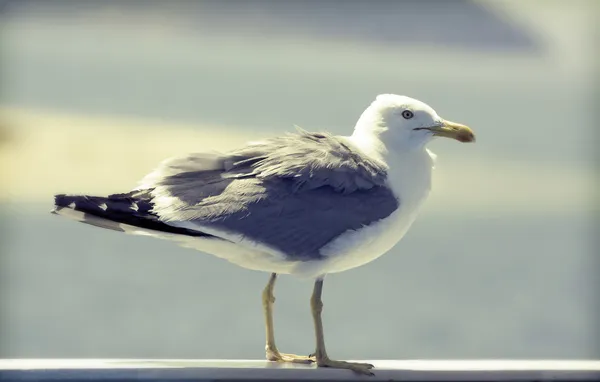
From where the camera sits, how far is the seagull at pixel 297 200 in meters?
1.69

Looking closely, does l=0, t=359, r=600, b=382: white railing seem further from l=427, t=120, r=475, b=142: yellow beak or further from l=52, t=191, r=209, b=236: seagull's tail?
l=427, t=120, r=475, b=142: yellow beak

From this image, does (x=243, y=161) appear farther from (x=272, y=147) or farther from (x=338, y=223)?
(x=338, y=223)

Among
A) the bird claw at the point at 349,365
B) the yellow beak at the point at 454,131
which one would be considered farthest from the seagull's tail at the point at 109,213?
the yellow beak at the point at 454,131

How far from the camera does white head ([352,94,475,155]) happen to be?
1851 millimetres

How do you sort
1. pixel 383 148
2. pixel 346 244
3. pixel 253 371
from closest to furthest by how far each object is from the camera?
pixel 253 371, pixel 346 244, pixel 383 148

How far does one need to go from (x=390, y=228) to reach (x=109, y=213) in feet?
1.77

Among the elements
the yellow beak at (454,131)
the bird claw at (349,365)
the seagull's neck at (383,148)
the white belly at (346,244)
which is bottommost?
the bird claw at (349,365)

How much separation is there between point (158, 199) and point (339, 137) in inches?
16.1

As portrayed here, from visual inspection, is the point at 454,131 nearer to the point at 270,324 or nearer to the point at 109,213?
the point at 270,324

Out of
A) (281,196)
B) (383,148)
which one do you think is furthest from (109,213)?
(383,148)

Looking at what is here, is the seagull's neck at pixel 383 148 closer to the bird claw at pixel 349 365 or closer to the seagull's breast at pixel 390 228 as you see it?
the seagull's breast at pixel 390 228

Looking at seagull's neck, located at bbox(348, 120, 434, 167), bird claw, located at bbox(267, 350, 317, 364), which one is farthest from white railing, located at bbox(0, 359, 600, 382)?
seagull's neck, located at bbox(348, 120, 434, 167)

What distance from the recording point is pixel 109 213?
1665 millimetres

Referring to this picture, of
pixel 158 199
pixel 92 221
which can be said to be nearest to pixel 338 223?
pixel 158 199
